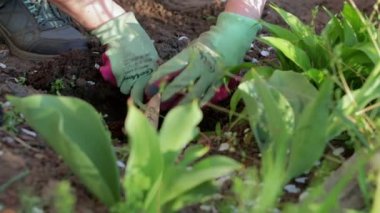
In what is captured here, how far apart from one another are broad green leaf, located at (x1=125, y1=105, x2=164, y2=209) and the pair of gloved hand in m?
0.51

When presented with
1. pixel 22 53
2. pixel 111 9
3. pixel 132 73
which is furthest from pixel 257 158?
pixel 22 53

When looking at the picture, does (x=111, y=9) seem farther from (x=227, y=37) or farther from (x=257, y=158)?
(x=257, y=158)

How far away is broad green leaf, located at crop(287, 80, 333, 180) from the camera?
121 centimetres

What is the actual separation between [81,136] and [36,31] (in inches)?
42.8

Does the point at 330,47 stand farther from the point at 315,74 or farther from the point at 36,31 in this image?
the point at 36,31

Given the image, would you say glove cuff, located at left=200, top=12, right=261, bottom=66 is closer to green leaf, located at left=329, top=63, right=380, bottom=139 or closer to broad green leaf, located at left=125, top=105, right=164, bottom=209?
green leaf, located at left=329, top=63, right=380, bottom=139

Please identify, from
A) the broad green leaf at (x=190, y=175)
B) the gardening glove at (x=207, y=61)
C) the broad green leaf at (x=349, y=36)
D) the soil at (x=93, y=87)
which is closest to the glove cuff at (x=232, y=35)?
the gardening glove at (x=207, y=61)

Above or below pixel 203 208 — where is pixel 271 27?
above

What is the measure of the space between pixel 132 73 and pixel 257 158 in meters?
0.47

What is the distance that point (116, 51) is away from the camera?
1882 mm

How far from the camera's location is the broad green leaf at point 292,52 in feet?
5.49

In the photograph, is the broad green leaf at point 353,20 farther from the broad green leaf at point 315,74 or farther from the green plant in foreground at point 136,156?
the green plant in foreground at point 136,156

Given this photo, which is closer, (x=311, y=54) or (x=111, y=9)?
(x=311, y=54)

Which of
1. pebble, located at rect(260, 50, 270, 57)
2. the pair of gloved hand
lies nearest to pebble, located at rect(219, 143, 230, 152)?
the pair of gloved hand
